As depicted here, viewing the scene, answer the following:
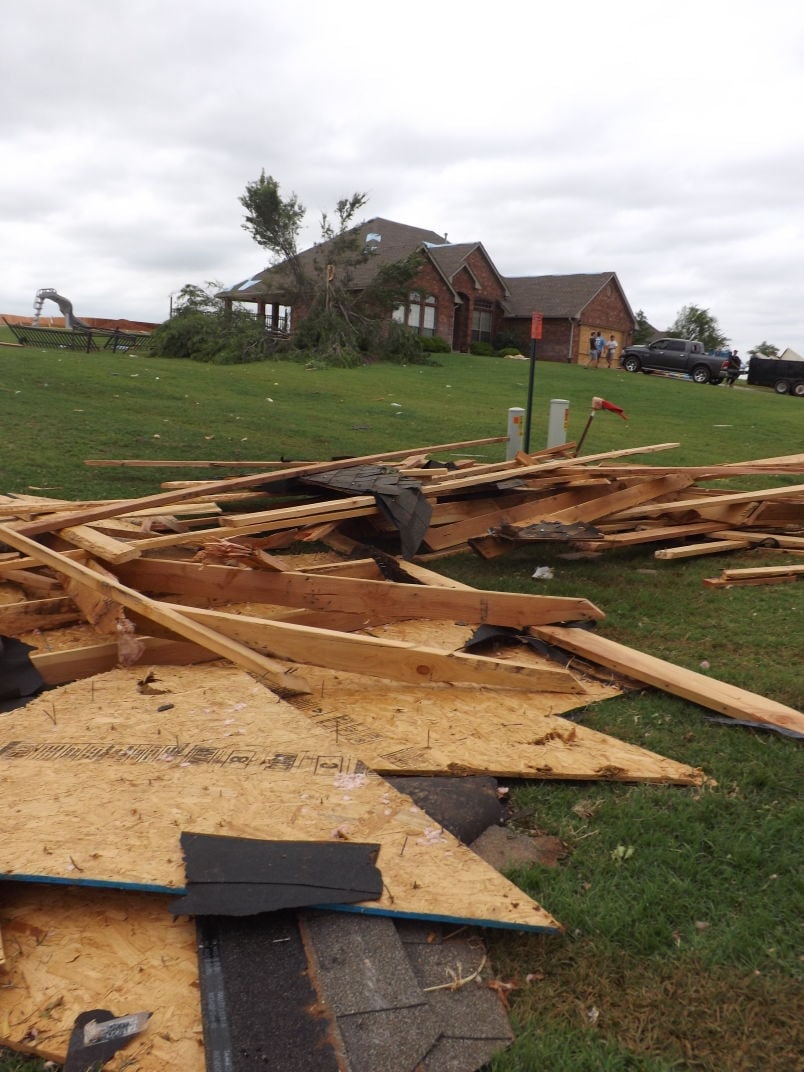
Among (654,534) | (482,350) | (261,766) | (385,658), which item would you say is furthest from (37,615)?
(482,350)

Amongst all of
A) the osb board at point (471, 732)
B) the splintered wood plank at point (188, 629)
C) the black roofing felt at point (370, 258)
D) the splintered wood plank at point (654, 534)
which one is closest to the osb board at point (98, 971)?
the osb board at point (471, 732)

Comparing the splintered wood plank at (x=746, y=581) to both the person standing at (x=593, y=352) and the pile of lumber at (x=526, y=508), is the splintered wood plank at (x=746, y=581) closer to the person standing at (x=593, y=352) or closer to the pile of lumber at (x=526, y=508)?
the pile of lumber at (x=526, y=508)

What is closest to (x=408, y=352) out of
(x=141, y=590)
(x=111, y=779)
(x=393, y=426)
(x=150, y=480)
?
(x=393, y=426)

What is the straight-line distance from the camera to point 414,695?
4.18m

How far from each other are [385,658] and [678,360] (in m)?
38.1

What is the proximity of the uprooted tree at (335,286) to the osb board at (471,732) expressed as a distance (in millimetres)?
25411

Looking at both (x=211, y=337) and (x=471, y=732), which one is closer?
(x=471, y=732)

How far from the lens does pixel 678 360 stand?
3888 cm

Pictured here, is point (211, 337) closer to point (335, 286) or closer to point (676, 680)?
point (335, 286)

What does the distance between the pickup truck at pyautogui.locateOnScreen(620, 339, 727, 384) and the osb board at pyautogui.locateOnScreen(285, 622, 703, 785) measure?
3718 centimetres

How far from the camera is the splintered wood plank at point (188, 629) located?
4.01m

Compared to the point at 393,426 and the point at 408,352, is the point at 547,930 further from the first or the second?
the point at 408,352

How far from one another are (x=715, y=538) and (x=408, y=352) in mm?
24565

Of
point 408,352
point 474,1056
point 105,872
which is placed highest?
point 408,352
